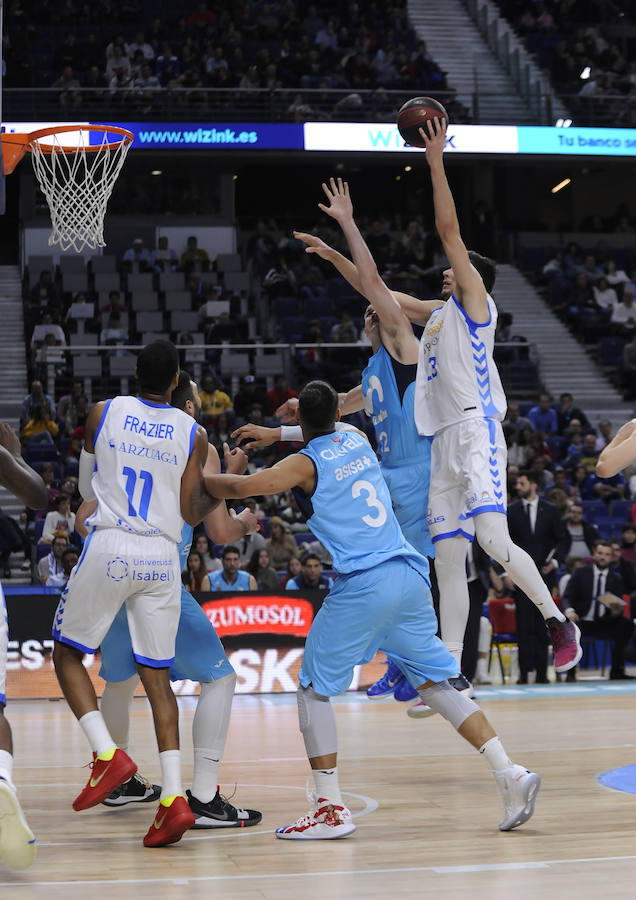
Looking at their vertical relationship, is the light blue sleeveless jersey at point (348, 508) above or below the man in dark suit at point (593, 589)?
above

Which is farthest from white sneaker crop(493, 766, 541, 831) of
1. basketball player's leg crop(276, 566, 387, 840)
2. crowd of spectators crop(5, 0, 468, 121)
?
crowd of spectators crop(5, 0, 468, 121)

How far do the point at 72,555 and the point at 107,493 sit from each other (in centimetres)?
767

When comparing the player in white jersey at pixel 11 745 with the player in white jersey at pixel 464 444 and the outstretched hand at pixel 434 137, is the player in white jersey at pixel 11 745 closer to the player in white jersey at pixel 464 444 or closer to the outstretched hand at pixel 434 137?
the player in white jersey at pixel 464 444

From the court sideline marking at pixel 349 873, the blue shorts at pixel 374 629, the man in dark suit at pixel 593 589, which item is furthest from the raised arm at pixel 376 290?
the man in dark suit at pixel 593 589

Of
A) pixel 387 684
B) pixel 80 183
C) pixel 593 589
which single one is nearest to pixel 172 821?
pixel 387 684

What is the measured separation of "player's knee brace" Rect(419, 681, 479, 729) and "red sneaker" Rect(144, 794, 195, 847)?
1.12 metres

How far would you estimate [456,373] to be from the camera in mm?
6137

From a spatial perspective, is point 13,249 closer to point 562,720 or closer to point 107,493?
point 562,720

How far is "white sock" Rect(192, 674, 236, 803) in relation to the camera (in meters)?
5.30

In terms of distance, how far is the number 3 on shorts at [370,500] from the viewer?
16.8ft

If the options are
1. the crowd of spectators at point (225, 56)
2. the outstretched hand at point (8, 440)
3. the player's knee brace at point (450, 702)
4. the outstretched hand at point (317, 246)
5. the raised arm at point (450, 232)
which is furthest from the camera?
the crowd of spectators at point (225, 56)

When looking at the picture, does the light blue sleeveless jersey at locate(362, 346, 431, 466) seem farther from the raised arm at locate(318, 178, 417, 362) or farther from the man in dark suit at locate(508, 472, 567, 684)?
the man in dark suit at locate(508, 472, 567, 684)

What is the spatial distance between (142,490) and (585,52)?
881 inches

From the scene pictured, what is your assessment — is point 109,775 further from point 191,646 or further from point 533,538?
point 533,538
